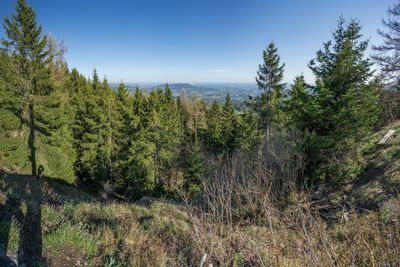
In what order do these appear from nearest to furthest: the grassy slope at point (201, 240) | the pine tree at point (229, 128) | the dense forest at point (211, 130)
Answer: the grassy slope at point (201, 240) → the dense forest at point (211, 130) → the pine tree at point (229, 128)

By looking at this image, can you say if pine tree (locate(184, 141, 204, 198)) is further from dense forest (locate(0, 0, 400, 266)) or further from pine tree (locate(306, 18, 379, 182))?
pine tree (locate(306, 18, 379, 182))

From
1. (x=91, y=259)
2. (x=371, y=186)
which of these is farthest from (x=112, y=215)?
(x=371, y=186)

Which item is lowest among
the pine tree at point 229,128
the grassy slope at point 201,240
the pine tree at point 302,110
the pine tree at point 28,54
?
the pine tree at point 229,128

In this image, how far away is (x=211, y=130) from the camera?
3403 centimetres

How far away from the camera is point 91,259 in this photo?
3.41 metres

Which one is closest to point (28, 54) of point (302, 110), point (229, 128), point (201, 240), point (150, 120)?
point (150, 120)

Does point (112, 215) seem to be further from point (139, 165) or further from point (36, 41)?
point (139, 165)

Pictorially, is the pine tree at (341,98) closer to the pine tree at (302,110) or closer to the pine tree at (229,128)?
the pine tree at (302,110)

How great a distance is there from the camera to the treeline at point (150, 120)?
9.25 metres

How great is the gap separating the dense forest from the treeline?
0.06 m

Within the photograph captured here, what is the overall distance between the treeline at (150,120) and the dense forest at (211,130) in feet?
0.19

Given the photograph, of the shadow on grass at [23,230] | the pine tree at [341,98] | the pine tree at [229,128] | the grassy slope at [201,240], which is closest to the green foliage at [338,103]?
the pine tree at [341,98]

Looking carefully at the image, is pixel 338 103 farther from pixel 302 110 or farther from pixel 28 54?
pixel 28 54

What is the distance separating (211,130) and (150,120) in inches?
454
